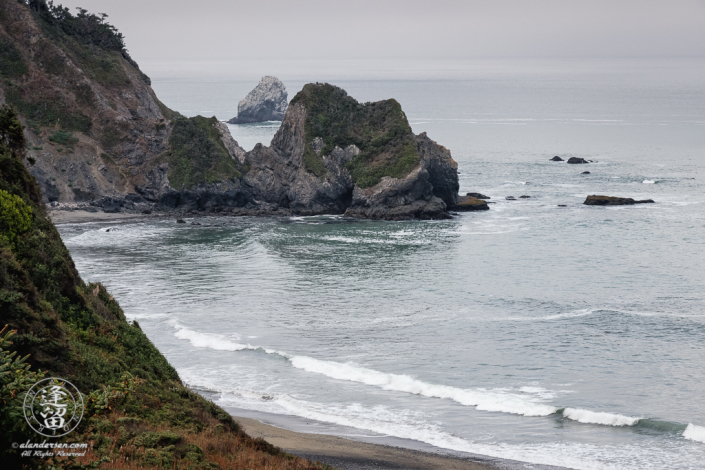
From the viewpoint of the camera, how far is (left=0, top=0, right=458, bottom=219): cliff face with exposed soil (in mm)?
80312

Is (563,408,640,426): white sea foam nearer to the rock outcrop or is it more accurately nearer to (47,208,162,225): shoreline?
the rock outcrop

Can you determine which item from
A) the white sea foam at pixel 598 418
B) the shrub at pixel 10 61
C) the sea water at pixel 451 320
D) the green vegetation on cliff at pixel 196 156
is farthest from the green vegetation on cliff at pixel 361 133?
the white sea foam at pixel 598 418

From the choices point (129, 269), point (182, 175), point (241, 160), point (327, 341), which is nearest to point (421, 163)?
point (241, 160)

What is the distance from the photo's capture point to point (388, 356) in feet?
121

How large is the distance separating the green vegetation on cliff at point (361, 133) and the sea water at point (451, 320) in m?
7.15

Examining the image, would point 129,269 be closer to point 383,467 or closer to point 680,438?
point 383,467

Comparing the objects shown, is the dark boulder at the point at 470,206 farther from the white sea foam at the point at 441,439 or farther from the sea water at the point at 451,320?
the white sea foam at the point at 441,439

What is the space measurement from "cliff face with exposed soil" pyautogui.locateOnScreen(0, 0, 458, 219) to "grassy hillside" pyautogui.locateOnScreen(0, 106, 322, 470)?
56.0 metres

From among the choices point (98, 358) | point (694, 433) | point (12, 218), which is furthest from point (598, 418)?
point (12, 218)

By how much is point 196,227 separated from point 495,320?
41636 millimetres

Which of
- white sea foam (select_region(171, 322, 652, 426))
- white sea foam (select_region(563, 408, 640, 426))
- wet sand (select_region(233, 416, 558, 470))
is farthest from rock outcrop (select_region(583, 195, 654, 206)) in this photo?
wet sand (select_region(233, 416, 558, 470))

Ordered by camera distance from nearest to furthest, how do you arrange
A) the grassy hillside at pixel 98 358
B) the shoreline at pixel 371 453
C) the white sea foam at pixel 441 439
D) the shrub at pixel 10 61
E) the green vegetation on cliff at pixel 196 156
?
the grassy hillside at pixel 98 358, the shoreline at pixel 371 453, the white sea foam at pixel 441 439, the green vegetation on cliff at pixel 196 156, the shrub at pixel 10 61

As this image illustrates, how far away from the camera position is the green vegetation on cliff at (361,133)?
268ft

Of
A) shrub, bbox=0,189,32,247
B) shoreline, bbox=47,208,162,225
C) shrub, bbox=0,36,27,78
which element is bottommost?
shoreline, bbox=47,208,162,225
